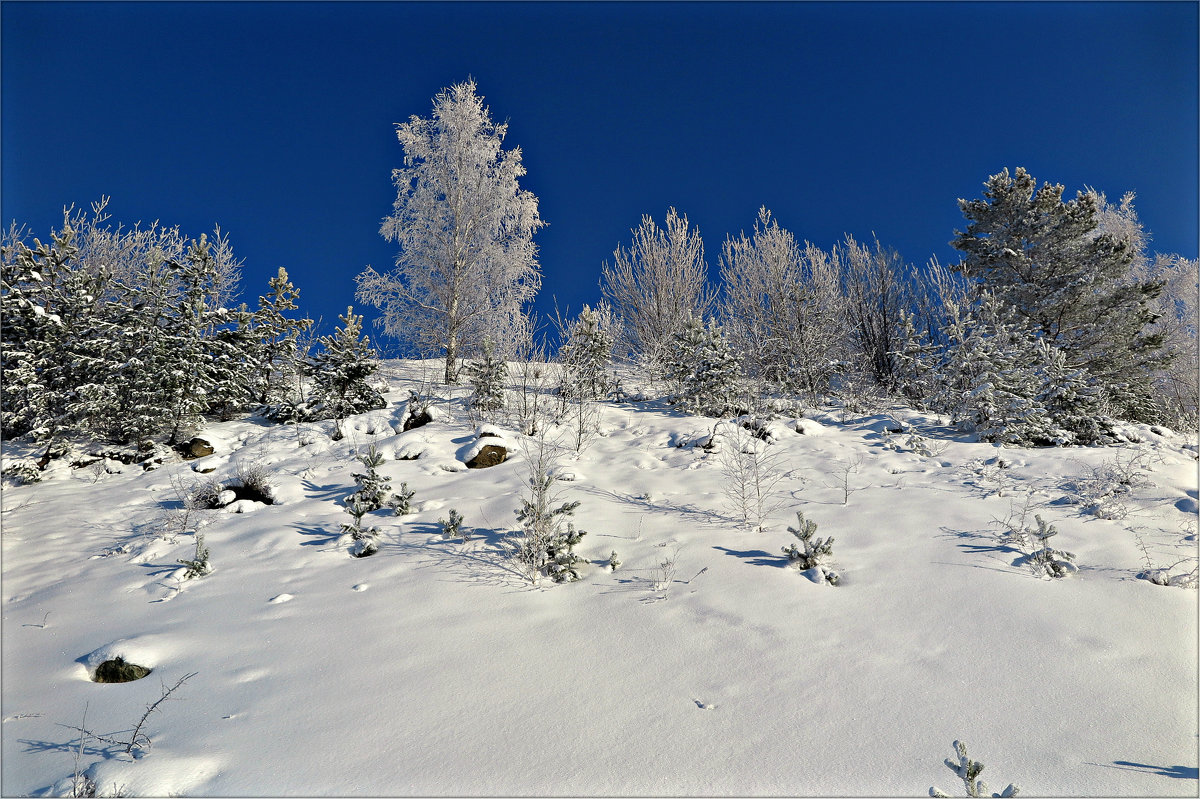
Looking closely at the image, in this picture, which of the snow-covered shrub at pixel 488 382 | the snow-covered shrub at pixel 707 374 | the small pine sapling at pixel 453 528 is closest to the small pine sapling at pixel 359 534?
the small pine sapling at pixel 453 528

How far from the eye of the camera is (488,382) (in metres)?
10.3

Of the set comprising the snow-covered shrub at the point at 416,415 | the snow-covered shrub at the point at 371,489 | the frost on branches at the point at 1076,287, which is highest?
the frost on branches at the point at 1076,287

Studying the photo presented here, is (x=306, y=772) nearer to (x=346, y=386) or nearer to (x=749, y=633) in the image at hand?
(x=749, y=633)

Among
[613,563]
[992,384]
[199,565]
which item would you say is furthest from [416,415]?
[992,384]

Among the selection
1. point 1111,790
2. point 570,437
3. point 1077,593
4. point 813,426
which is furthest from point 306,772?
point 813,426

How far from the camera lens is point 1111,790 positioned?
207cm

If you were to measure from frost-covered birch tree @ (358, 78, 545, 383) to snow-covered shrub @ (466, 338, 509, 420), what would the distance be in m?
3.96

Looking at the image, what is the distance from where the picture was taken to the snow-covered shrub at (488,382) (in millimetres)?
10125

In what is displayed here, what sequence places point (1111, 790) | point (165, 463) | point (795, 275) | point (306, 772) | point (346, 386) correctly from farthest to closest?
1. point (795, 275)
2. point (346, 386)
3. point (165, 463)
4. point (306, 772)
5. point (1111, 790)

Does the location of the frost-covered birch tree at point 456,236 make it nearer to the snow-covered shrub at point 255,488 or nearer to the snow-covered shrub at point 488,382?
the snow-covered shrub at point 488,382

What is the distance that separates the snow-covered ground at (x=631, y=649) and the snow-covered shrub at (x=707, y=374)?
4.53 metres

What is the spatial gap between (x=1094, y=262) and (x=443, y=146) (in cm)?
1659

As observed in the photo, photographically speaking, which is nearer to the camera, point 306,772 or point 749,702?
point 306,772

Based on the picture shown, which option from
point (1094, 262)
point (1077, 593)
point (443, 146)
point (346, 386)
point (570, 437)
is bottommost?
point (1077, 593)
